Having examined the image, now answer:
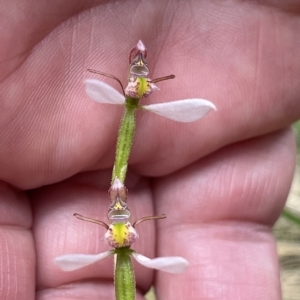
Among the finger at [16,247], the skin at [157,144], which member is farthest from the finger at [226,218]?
the finger at [16,247]

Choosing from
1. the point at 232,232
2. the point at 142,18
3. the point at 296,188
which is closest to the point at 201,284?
the point at 232,232

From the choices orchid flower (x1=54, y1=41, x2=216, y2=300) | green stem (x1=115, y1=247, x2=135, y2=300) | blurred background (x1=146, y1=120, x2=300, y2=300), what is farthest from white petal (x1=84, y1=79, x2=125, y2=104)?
blurred background (x1=146, y1=120, x2=300, y2=300)

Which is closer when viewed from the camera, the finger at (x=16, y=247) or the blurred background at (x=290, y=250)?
the finger at (x=16, y=247)

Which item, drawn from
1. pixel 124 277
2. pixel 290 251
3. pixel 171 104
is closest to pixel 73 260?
pixel 124 277

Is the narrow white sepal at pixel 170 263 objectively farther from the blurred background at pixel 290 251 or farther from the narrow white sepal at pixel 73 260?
the blurred background at pixel 290 251

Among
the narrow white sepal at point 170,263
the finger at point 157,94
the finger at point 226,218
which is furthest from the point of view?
the finger at point 226,218

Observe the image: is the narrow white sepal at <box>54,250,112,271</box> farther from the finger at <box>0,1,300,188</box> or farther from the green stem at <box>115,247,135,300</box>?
the finger at <box>0,1,300,188</box>
